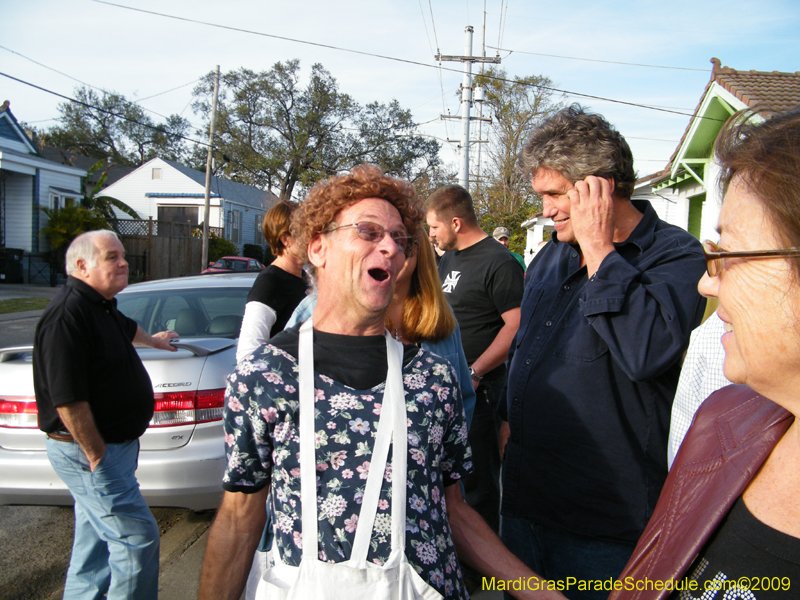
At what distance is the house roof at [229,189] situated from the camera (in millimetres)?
38781

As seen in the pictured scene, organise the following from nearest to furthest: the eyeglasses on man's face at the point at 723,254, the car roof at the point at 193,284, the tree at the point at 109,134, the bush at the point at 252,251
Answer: the eyeglasses on man's face at the point at 723,254 → the car roof at the point at 193,284 → the bush at the point at 252,251 → the tree at the point at 109,134

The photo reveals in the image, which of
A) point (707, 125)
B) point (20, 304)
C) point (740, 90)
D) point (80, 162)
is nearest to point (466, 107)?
point (707, 125)

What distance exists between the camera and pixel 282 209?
12.1 feet

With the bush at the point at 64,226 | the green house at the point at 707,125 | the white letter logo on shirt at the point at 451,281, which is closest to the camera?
the white letter logo on shirt at the point at 451,281

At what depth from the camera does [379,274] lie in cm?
172

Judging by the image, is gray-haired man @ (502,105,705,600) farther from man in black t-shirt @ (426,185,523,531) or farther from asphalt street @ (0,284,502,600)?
asphalt street @ (0,284,502,600)

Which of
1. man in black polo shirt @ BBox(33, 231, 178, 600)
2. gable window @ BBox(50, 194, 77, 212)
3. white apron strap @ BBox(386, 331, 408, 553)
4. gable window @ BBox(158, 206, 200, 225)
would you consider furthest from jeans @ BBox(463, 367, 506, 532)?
gable window @ BBox(158, 206, 200, 225)

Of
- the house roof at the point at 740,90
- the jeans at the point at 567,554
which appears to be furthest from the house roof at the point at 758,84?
the jeans at the point at 567,554

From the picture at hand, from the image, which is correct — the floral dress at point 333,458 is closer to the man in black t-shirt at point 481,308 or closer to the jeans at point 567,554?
the jeans at point 567,554

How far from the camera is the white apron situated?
1.36 meters

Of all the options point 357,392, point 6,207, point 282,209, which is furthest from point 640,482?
point 6,207

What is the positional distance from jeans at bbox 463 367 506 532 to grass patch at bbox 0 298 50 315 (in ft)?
49.7

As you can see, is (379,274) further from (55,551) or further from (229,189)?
(229,189)

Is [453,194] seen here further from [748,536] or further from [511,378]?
[748,536]
